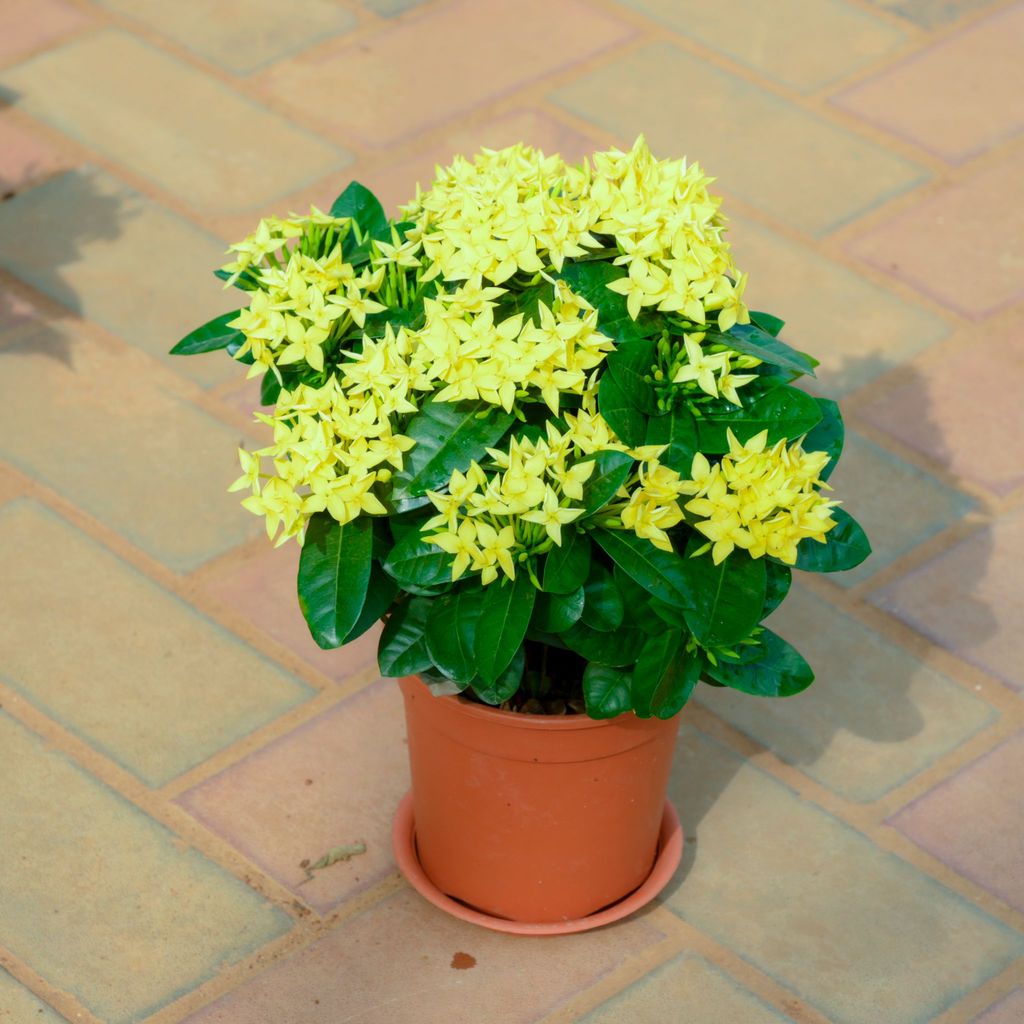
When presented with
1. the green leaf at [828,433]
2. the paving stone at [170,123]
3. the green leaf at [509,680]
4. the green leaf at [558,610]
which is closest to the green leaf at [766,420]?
the green leaf at [828,433]

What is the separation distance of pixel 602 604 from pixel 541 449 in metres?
0.22

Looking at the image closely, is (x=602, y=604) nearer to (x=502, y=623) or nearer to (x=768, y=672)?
(x=502, y=623)

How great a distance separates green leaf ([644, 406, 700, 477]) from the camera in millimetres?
1928

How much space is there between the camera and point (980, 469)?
3.16m

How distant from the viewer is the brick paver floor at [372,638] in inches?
93.5

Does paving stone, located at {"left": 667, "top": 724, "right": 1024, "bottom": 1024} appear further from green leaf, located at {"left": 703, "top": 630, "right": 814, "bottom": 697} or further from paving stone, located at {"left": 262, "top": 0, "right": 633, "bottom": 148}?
paving stone, located at {"left": 262, "top": 0, "right": 633, "bottom": 148}

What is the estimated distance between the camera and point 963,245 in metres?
3.63

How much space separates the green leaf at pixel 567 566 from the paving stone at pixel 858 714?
89 cm

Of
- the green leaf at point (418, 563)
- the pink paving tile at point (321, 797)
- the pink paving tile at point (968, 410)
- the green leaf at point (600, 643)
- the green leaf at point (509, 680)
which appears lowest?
the pink paving tile at point (321, 797)

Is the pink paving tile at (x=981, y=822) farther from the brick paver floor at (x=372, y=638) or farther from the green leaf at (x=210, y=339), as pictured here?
the green leaf at (x=210, y=339)

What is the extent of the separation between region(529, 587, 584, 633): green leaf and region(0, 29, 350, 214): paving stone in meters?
1.95

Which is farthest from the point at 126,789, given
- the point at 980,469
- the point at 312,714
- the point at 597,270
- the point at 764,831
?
the point at 980,469

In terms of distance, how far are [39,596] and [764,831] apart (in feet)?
4.12

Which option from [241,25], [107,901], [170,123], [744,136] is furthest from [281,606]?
[241,25]
